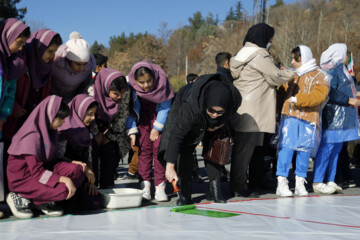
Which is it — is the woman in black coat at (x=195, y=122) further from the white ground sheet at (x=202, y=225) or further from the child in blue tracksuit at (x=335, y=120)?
the child in blue tracksuit at (x=335, y=120)

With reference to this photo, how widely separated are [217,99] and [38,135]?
1360 millimetres

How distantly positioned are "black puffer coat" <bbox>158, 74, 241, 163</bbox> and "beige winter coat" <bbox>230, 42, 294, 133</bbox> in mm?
455

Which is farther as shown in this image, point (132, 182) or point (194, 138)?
point (132, 182)

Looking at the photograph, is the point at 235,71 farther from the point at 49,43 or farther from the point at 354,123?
the point at 49,43

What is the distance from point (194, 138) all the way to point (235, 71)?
96cm

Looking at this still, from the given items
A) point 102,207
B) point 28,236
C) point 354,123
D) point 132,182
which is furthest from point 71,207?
point 354,123

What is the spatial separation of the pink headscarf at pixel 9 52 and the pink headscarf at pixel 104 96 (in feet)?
2.59

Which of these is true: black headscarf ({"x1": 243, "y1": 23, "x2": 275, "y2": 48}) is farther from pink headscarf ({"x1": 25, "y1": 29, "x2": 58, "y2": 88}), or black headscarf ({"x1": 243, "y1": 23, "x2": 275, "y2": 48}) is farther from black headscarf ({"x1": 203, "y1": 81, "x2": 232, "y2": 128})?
pink headscarf ({"x1": 25, "y1": 29, "x2": 58, "y2": 88})

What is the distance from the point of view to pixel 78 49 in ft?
12.8

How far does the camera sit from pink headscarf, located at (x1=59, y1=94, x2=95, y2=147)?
3633 mm

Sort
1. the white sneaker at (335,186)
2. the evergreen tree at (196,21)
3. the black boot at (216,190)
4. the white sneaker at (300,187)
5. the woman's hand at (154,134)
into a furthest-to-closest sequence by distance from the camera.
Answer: the evergreen tree at (196,21), the white sneaker at (335,186), the white sneaker at (300,187), the woman's hand at (154,134), the black boot at (216,190)

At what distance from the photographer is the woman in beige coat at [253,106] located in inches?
167

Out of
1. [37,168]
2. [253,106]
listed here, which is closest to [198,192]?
[253,106]

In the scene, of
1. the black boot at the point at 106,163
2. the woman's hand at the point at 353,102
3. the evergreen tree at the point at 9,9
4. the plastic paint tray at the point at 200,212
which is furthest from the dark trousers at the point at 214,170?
the evergreen tree at the point at 9,9
